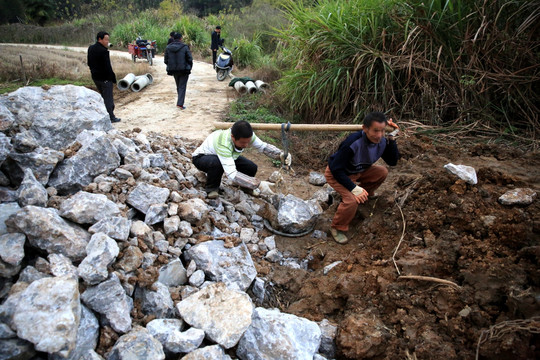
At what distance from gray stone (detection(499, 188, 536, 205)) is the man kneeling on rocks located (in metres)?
1.90

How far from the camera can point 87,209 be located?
2.25 metres

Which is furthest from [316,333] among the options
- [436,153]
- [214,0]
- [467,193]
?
[214,0]

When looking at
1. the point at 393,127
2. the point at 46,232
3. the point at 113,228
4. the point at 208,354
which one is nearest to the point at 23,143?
the point at 46,232

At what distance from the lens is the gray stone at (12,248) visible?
1847mm

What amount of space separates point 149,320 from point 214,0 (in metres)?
35.3

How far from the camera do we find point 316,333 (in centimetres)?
212

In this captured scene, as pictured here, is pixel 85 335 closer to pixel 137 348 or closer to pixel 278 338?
pixel 137 348

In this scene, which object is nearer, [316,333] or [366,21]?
[316,333]

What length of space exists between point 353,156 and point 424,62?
2490 mm

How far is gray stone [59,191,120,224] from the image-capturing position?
2.21 metres

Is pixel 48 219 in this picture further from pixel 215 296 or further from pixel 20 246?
pixel 215 296

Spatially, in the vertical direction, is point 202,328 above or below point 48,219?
below

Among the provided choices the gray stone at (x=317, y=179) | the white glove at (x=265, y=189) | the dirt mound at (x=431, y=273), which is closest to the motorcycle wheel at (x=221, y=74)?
the gray stone at (x=317, y=179)

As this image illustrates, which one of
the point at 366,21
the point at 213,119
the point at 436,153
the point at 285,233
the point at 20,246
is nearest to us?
the point at 20,246
